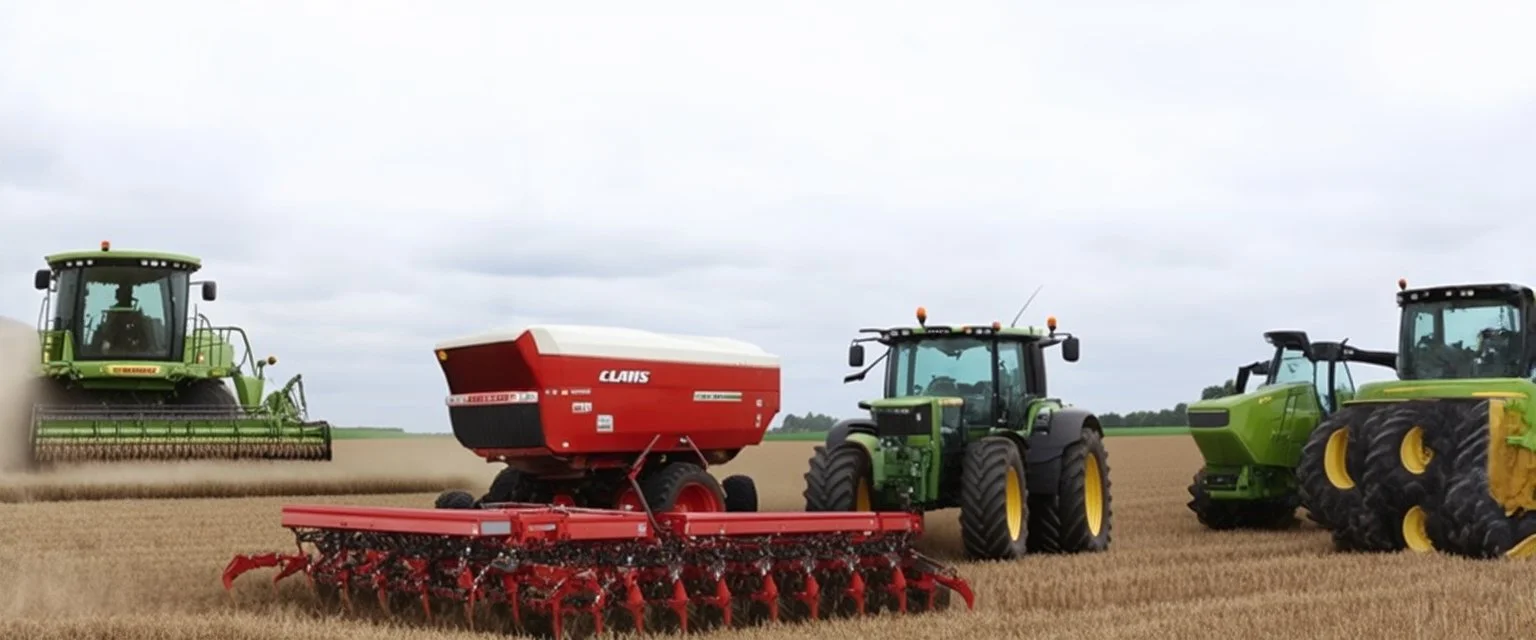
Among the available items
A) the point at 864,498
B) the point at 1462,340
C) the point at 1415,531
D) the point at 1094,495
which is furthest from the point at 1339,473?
the point at 864,498

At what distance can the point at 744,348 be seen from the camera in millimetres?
12180

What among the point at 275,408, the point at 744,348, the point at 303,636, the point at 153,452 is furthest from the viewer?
the point at 275,408

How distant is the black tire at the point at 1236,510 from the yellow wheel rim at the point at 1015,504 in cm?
403

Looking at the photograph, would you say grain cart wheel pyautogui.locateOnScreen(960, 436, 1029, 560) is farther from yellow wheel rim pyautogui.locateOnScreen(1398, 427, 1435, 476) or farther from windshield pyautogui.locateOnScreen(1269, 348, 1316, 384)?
windshield pyautogui.locateOnScreen(1269, 348, 1316, 384)

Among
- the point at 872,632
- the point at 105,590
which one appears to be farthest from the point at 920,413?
the point at 105,590

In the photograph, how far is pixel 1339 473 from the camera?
38.7 ft

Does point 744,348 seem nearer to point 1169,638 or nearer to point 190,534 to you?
point 190,534

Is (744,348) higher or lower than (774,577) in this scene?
higher

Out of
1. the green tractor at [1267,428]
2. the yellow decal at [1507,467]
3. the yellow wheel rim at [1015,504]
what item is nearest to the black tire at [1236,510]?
the green tractor at [1267,428]

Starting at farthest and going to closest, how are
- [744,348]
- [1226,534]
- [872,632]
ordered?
[1226,534] < [744,348] < [872,632]

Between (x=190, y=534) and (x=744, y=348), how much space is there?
4599mm

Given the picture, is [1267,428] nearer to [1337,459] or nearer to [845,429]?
[1337,459]

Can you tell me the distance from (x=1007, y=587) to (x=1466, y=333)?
5363 mm

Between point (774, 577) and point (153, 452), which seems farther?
point (153, 452)
